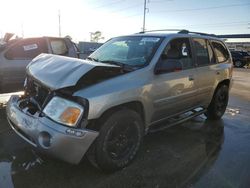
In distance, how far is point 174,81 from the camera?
176 inches

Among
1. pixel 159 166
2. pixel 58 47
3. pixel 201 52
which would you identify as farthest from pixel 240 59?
pixel 159 166

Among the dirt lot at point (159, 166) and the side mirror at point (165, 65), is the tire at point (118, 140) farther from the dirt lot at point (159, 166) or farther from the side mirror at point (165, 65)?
the side mirror at point (165, 65)

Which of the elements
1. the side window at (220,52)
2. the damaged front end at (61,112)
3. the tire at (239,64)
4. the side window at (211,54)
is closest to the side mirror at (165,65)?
the damaged front end at (61,112)

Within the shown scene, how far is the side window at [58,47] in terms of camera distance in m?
7.31

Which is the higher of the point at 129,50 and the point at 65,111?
the point at 129,50

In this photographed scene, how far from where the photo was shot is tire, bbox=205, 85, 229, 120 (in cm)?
618

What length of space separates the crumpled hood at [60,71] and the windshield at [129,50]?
2.37ft

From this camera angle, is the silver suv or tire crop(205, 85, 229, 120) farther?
tire crop(205, 85, 229, 120)

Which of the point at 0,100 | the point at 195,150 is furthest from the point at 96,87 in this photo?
the point at 0,100

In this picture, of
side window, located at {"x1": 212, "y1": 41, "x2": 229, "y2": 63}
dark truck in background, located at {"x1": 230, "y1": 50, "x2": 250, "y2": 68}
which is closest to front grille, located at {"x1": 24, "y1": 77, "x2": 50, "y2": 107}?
side window, located at {"x1": 212, "y1": 41, "x2": 229, "y2": 63}

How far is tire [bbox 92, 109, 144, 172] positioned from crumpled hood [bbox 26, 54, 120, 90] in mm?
629

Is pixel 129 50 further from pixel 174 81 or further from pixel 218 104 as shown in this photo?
pixel 218 104

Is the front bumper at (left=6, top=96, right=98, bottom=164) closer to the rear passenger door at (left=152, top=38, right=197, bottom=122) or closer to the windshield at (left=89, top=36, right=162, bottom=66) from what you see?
the rear passenger door at (left=152, top=38, right=197, bottom=122)

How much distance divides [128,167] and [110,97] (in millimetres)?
1051
